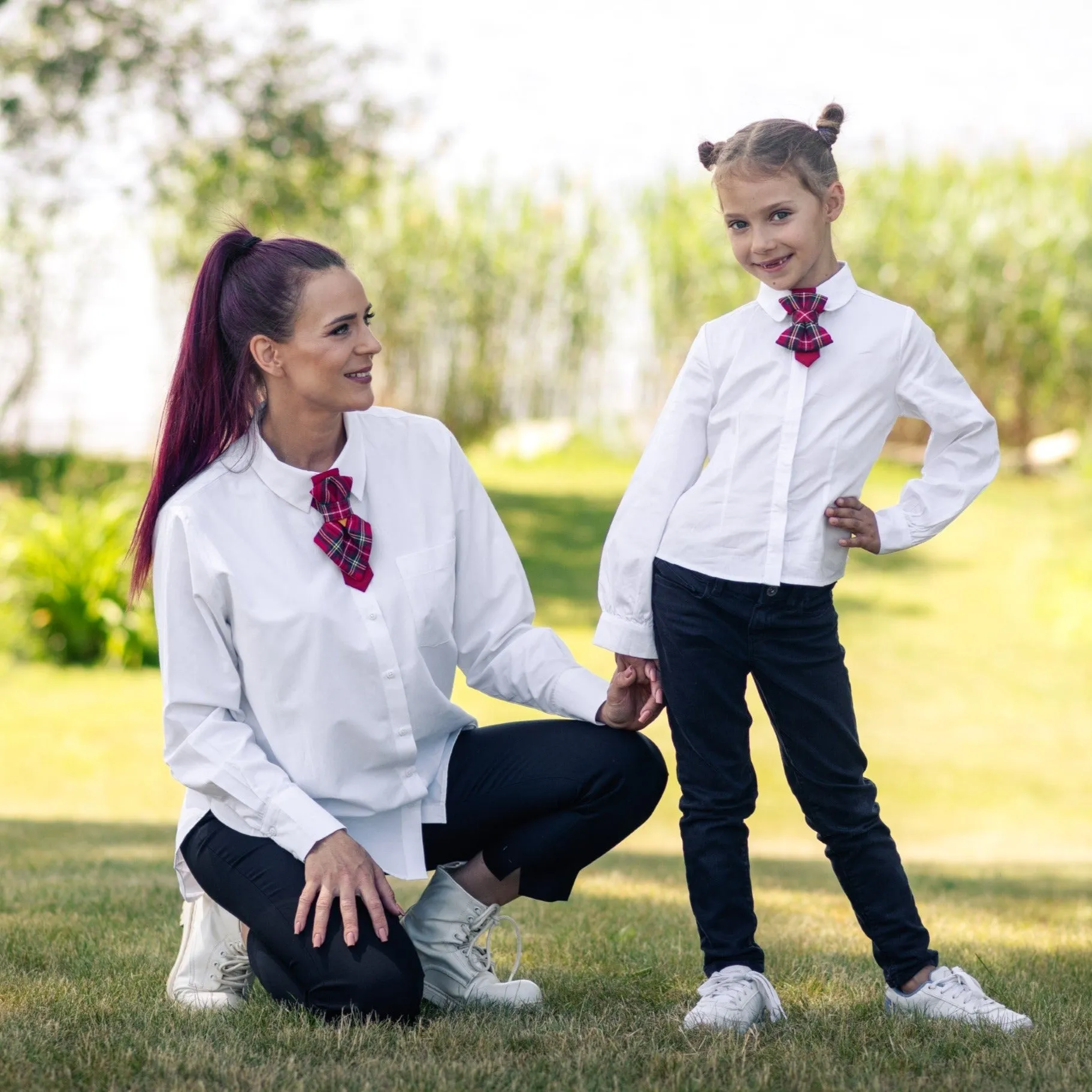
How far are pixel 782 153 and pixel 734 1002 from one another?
147 centimetres

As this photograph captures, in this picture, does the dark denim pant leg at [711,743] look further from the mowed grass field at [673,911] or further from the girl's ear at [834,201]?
the girl's ear at [834,201]


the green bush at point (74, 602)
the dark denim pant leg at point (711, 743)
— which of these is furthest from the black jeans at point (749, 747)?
the green bush at point (74, 602)

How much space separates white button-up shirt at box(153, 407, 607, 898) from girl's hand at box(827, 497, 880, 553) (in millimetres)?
568

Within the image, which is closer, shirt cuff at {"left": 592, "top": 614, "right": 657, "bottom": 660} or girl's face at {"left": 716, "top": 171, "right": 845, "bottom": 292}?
girl's face at {"left": 716, "top": 171, "right": 845, "bottom": 292}

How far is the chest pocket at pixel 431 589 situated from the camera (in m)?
2.61

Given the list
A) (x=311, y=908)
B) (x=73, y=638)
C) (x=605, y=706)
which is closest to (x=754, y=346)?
(x=605, y=706)

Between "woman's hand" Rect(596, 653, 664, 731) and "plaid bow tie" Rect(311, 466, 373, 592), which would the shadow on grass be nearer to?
"woman's hand" Rect(596, 653, 664, 731)

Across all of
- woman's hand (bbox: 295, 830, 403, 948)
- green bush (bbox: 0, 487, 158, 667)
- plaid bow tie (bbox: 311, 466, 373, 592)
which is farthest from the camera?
green bush (bbox: 0, 487, 158, 667)

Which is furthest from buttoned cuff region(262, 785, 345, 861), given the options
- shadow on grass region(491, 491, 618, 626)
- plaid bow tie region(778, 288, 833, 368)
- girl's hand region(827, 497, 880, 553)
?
shadow on grass region(491, 491, 618, 626)

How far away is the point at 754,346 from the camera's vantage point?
256cm

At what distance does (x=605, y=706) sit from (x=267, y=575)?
0.69 metres

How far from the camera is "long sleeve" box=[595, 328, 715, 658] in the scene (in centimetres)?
259

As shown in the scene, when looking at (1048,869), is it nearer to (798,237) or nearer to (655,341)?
(798,237)

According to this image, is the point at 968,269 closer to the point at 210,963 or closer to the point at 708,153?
the point at 708,153
